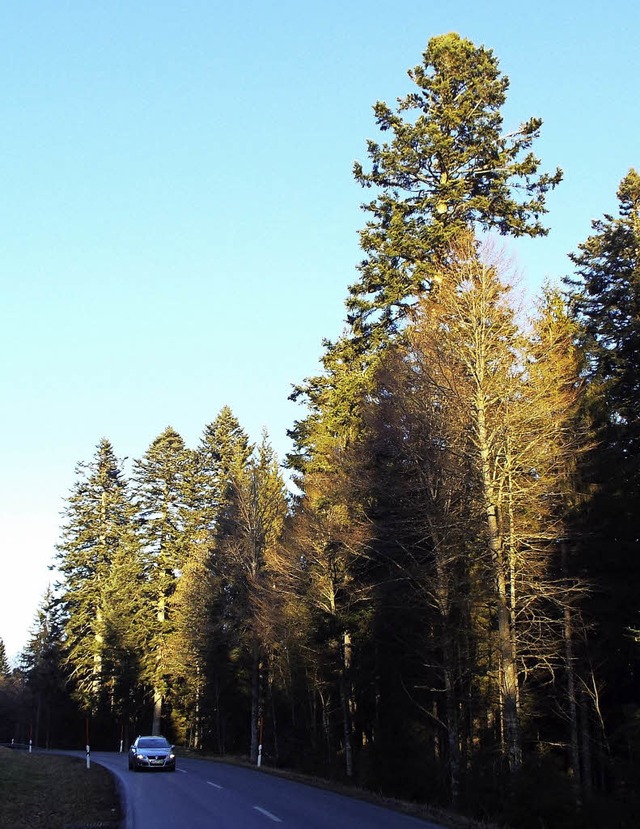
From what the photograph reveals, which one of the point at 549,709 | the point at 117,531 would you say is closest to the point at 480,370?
the point at 549,709

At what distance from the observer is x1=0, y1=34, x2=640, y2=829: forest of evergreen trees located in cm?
1878

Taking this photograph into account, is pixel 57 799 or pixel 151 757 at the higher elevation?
pixel 57 799

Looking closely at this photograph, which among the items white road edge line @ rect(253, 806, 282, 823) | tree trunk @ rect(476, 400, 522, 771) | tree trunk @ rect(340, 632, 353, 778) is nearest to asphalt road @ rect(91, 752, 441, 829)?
white road edge line @ rect(253, 806, 282, 823)

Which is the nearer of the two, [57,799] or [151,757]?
[57,799]

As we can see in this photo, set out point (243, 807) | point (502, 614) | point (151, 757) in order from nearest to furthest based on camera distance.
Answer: point (243, 807) → point (502, 614) → point (151, 757)

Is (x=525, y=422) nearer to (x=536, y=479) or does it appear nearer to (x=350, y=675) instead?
(x=536, y=479)

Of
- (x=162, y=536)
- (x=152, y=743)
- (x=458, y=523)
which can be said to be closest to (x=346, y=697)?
(x=152, y=743)

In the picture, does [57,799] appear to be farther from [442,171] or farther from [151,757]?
[442,171]

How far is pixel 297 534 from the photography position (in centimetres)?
2903

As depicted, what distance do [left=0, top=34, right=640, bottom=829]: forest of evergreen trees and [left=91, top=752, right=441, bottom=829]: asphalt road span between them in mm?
2356

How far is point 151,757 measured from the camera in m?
28.8

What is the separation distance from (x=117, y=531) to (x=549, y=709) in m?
47.0

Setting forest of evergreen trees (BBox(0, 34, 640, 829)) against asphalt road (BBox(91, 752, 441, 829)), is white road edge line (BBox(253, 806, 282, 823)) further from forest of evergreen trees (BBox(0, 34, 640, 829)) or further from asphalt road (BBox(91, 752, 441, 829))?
forest of evergreen trees (BBox(0, 34, 640, 829))

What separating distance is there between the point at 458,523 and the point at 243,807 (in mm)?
8415
